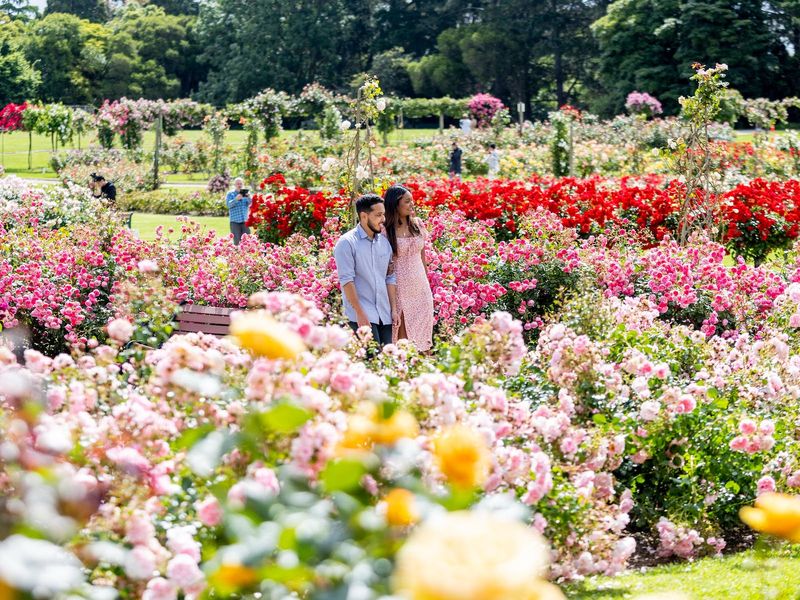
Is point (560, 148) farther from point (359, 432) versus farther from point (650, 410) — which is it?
point (359, 432)

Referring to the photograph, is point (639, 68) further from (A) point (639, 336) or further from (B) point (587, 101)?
(A) point (639, 336)

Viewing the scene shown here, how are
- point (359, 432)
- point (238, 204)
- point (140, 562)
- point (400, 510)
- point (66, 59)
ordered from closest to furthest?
point (400, 510) < point (359, 432) < point (140, 562) < point (238, 204) < point (66, 59)

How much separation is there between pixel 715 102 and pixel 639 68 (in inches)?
1295

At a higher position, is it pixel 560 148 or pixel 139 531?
pixel 560 148

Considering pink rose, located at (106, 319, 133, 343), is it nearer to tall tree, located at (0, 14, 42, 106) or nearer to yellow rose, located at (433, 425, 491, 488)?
yellow rose, located at (433, 425, 491, 488)

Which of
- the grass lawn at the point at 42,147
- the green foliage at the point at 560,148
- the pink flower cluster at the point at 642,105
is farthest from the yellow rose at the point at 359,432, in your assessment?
the pink flower cluster at the point at 642,105

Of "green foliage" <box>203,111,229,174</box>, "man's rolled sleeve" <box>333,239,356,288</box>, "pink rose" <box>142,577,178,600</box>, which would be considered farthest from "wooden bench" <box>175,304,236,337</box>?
"green foliage" <box>203,111,229,174</box>

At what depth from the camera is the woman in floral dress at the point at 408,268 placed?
592cm

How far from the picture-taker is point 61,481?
195 centimetres

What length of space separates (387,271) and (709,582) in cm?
275

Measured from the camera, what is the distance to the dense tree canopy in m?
49.0

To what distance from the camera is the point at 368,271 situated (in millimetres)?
5809

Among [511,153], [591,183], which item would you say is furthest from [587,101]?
[591,183]

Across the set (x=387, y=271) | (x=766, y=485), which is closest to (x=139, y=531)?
(x=766, y=485)
